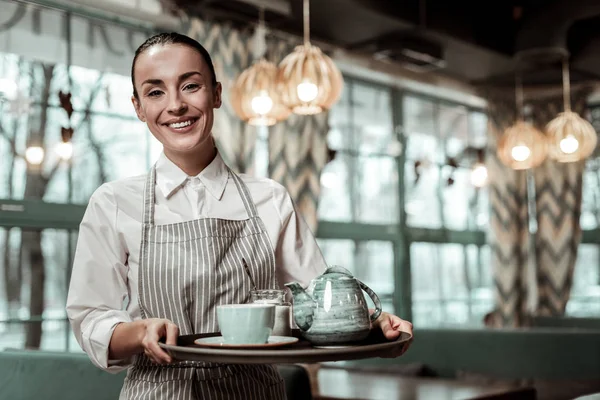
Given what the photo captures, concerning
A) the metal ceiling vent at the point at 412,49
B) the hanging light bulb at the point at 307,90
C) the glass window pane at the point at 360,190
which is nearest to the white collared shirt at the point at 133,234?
the hanging light bulb at the point at 307,90

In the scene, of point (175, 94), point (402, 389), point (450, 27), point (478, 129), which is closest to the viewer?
point (175, 94)

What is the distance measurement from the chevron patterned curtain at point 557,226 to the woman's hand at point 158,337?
25.8 feet

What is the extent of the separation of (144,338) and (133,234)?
0.28 meters

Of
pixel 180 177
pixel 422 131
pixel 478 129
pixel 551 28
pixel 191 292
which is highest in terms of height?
pixel 551 28

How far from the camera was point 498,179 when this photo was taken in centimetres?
855

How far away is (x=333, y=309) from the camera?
133cm

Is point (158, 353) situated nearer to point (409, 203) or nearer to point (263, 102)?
point (263, 102)

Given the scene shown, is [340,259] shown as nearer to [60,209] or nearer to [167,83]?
[60,209]

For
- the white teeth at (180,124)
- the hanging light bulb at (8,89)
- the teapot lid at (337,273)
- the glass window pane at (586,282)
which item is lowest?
the glass window pane at (586,282)

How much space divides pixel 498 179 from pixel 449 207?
802mm

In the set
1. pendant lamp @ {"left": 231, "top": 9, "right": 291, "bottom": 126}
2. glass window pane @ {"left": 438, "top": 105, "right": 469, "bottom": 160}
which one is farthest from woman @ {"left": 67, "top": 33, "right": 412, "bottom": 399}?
glass window pane @ {"left": 438, "top": 105, "right": 469, "bottom": 160}

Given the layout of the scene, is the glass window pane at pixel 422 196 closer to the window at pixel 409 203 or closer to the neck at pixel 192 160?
the window at pixel 409 203

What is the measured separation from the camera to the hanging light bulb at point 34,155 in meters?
4.71

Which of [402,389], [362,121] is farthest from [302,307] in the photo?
[362,121]
